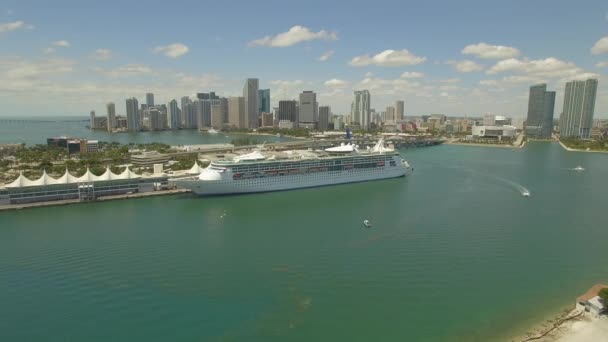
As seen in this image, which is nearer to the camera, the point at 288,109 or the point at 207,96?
the point at 288,109

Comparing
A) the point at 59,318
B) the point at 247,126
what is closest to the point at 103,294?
the point at 59,318

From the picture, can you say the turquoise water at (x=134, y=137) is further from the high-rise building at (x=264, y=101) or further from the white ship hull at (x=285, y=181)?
the white ship hull at (x=285, y=181)

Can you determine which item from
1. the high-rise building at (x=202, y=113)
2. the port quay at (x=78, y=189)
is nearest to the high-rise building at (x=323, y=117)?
the high-rise building at (x=202, y=113)

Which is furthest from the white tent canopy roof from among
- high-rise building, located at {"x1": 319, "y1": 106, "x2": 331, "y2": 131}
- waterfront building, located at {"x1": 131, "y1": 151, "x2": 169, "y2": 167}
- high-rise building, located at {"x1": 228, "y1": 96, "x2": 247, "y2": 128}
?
high-rise building, located at {"x1": 228, "y1": 96, "x2": 247, "y2": 128}

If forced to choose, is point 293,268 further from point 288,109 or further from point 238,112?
point 238,112

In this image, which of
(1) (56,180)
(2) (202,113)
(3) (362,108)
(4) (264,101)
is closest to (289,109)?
(3) (362,108)

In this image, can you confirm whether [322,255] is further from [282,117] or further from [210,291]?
[282,117]
